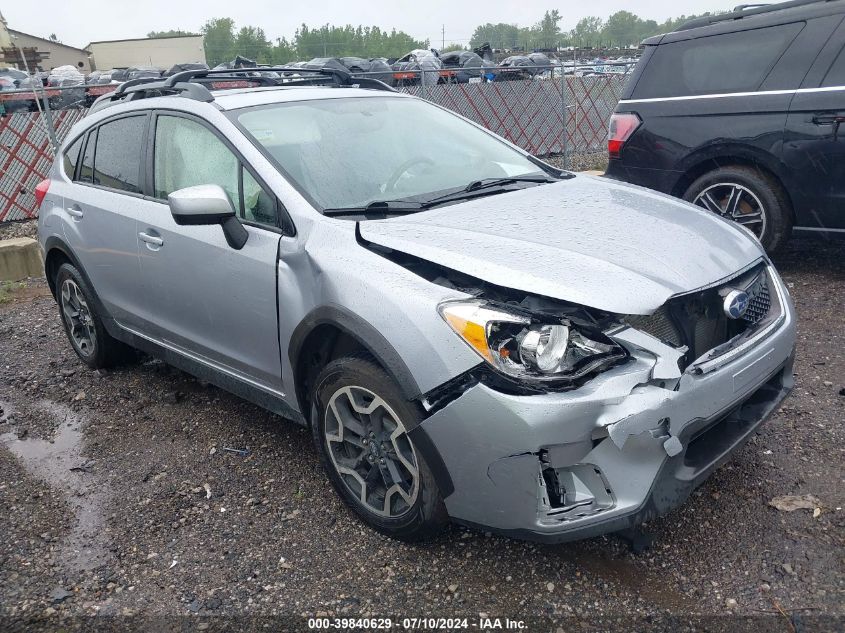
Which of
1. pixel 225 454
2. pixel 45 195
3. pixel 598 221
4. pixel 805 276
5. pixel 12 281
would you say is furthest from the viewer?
pixel 12 281

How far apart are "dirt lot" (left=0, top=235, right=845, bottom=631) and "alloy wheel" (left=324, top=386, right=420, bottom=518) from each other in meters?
0.19

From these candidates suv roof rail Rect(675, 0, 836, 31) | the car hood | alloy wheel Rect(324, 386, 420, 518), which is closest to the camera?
the car hood

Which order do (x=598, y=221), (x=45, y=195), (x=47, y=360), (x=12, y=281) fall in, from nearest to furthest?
(x=598, y=221)
(x=45, y=195)
(x=47, y=360)
(x=12, y=281)

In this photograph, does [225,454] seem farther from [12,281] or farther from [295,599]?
[12,281]

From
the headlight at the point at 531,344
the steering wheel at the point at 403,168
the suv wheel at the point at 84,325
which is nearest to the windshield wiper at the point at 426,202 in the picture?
the steering wheel at the point at 403,168

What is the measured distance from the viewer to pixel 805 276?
5.55m

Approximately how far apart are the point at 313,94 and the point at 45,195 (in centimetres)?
214

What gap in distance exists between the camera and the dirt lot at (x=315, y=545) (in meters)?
2.46

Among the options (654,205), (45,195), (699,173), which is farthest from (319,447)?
(699,173)

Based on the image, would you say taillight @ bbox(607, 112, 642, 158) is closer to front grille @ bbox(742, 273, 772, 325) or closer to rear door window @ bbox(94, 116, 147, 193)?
front grille @ bbox(742, 273, 772, 325)

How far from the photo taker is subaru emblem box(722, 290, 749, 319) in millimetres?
2553

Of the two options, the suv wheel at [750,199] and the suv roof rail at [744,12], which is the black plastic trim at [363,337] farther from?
the suv roof rail at [744,12]

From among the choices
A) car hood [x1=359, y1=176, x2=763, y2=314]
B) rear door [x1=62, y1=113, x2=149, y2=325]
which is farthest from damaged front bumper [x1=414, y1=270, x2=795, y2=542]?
rear door [x1=62, y1=113, x2=149, y2=325]

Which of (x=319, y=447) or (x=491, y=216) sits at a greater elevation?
(x=491, y=216)
